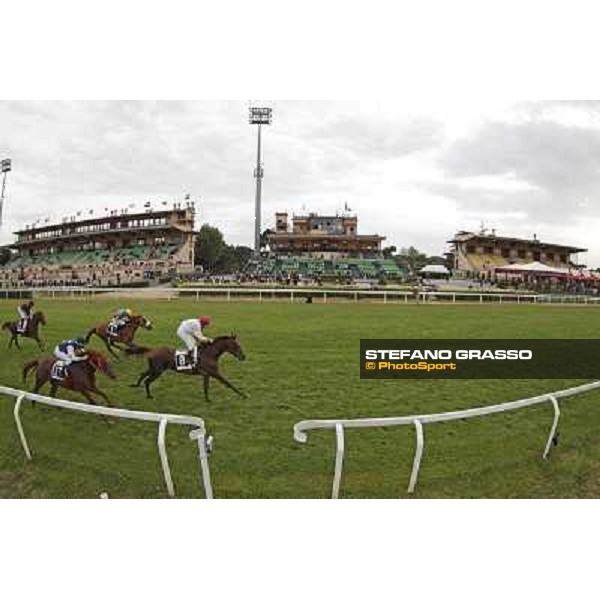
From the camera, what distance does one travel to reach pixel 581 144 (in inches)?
144

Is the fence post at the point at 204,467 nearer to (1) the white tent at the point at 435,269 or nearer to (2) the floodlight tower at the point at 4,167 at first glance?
(1) the white tent at the point at 435,269

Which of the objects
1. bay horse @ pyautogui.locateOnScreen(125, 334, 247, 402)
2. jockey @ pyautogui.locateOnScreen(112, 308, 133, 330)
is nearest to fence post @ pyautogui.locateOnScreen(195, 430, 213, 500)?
bay horse @ pyautogui.locateOnScreen(125, 334, 247, 402)

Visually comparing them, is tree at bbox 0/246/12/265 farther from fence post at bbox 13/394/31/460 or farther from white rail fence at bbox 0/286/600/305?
fence post at bbox 13/394/31/460

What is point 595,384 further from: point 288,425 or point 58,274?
point 58,274

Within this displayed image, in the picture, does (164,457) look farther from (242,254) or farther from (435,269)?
(435,269)

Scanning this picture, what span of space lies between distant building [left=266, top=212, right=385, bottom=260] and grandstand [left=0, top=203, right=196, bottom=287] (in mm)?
617

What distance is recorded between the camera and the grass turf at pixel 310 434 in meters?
3.36

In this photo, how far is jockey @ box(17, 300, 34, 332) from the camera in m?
3.87

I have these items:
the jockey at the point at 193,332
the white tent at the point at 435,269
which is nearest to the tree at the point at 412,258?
the white tent at the point at 435,269

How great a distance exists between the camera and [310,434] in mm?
3422

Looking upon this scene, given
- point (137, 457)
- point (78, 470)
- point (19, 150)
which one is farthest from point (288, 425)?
point (19, 150)

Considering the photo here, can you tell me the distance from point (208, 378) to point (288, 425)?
0.59 m

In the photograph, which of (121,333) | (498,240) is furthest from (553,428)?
(121,333)

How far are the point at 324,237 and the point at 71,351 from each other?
1.85 metres
